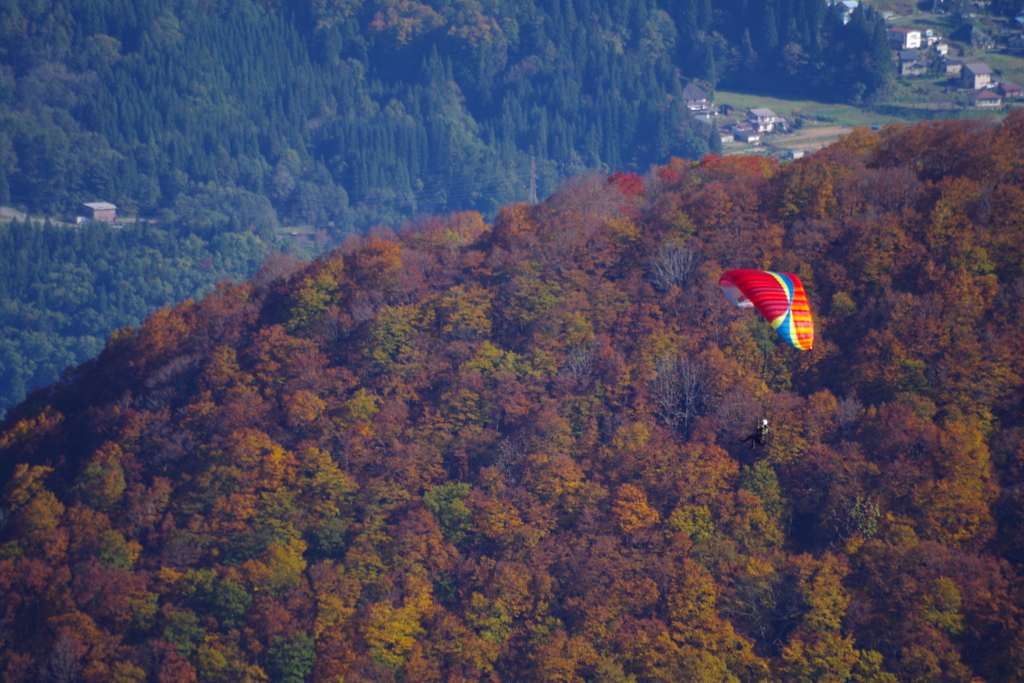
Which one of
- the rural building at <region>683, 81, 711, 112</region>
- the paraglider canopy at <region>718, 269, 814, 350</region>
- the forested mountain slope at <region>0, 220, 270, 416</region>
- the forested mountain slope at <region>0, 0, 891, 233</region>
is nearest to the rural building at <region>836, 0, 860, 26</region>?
the forested mountain slope at <region>0, 0, 891, 233</region>

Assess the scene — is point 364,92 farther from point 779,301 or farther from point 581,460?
point 779,301

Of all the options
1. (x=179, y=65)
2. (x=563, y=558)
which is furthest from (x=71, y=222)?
(x=563, y=558)

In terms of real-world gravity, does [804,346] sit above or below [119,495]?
above

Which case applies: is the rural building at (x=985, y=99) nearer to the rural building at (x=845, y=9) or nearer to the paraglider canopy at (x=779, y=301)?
the rural building at (x=845, y=9)

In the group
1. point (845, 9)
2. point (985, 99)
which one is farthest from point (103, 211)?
point (985, 99)

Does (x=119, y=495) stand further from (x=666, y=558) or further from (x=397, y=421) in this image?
(x=666, y=558)

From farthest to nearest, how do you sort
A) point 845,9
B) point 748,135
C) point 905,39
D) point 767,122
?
point 845,9 < point 905,39 < point 748,135 < point 767,122
